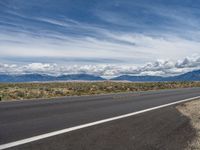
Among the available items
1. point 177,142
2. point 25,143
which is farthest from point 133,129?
point 25,143

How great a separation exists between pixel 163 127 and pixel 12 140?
4732 mm

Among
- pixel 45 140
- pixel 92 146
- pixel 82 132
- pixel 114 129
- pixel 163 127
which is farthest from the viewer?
pixel 163 127

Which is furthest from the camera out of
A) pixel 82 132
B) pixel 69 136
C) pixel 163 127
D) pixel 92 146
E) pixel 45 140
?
pixel 163 127

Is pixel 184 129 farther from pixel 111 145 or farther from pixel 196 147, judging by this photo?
pixel 111 145

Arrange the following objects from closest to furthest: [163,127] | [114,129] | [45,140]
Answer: [45,140]
[114,129]
[163,127]

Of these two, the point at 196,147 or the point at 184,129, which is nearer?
the point at 196,147

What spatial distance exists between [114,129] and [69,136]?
1768 millimetres

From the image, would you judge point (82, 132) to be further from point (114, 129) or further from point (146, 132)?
point (146, 132)

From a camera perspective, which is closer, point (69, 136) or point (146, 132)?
point (69, 136)

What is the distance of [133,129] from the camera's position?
9320 millimetres

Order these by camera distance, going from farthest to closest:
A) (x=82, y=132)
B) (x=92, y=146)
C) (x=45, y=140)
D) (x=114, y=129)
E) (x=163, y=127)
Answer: (x=163, y=127), (x=114, y=129), (x=82, y=132), (x=45, y=140), (x=92, y=146)

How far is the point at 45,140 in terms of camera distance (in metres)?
7.29

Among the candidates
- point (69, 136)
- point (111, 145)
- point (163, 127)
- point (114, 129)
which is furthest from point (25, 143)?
point (163, 127)

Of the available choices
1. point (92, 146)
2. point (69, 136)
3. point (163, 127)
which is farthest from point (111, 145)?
point (163, 127)
